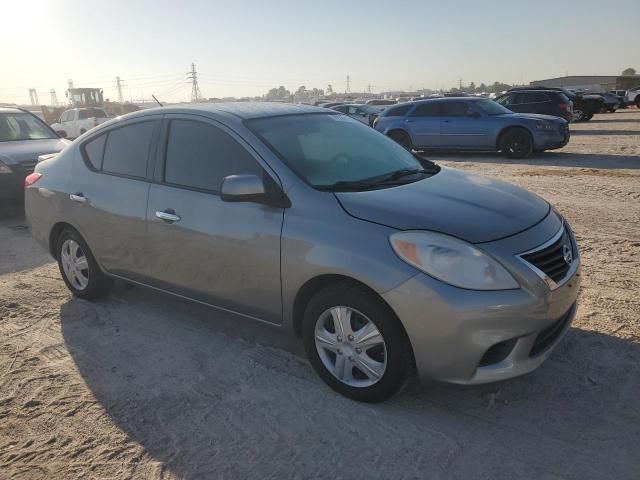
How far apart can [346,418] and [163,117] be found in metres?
2.57

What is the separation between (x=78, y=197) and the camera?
454cm

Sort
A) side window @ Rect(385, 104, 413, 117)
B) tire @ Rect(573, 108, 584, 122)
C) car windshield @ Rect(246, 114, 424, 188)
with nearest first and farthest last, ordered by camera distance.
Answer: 1. car windshield @ Rect(246, 114, 424, 188)
2. side window @ Rect(385, 104, 413, 117)
3. tire @ Rect(573, 108, 584, 122)

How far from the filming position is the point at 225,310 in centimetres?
373

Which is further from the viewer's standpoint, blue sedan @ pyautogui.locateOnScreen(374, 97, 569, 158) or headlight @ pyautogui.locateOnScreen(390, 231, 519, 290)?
blue sedan @ pyautogui.locateOnScreen(374, 97, 569, 158)

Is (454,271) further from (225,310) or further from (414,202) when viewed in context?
(225,310)

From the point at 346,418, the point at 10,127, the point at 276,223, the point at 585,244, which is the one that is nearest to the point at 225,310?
the point at 276,223

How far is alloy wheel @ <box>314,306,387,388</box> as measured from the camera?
304 centimetres

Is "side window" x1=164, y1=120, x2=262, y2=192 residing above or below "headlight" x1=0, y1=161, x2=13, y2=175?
above

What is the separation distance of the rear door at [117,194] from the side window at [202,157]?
0.24 m

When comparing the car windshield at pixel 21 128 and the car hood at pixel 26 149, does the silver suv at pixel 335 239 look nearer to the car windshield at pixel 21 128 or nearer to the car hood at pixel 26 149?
the car hood at pixel 26 149

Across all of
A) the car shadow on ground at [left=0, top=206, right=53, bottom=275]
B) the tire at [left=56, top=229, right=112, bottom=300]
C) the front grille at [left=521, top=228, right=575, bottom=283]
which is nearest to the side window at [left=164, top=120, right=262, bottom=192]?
the tire at [left=56, top=229, right=112, bottom=300]

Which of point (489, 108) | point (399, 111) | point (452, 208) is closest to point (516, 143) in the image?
point (489, 108)

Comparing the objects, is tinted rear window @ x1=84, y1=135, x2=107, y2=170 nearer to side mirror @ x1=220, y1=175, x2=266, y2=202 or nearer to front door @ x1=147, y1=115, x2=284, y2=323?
front door @ x1=147, y1=115, x2=284, y2=323

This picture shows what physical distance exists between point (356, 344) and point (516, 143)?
1180 cm
